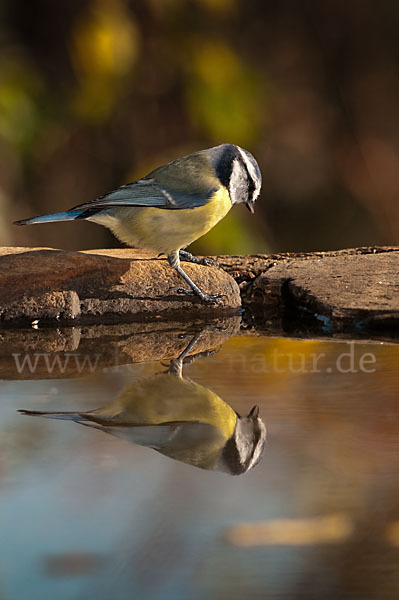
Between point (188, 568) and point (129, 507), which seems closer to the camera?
point (188, 568)

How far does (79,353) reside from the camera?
241 cm

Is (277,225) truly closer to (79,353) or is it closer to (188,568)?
(79,353)

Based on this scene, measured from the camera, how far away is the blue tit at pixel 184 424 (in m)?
1.51

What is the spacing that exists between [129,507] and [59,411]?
561 mm

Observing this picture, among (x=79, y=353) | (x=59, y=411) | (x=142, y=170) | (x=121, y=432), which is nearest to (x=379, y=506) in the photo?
(x=121, y=432)

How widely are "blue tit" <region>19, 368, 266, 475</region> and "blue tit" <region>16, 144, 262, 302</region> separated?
1.10 metres

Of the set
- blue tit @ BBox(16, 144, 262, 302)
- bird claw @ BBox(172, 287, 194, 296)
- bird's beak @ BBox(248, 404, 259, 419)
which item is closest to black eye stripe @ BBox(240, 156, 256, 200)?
blue tit @ BBox(16, 144, 262, 302)

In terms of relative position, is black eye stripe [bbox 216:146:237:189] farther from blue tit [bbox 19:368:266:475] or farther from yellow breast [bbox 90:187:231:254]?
blue tit [bbox 19:368:266:475]

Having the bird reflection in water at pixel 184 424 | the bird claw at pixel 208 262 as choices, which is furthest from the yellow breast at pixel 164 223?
the bird reflection in water at pixel 184 424

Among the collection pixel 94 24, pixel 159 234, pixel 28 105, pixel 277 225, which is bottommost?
pixel 277 225

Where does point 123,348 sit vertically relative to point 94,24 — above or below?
below

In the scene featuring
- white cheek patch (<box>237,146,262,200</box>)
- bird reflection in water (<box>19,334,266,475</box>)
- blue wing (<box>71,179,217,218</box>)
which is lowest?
bird reflection in water (<box>19,334,266,475</box>)

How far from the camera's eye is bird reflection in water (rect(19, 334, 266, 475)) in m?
1.51

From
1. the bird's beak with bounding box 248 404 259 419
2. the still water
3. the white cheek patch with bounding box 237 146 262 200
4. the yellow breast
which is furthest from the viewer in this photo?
the white cheek patch with bounding box 237 146 262 200
